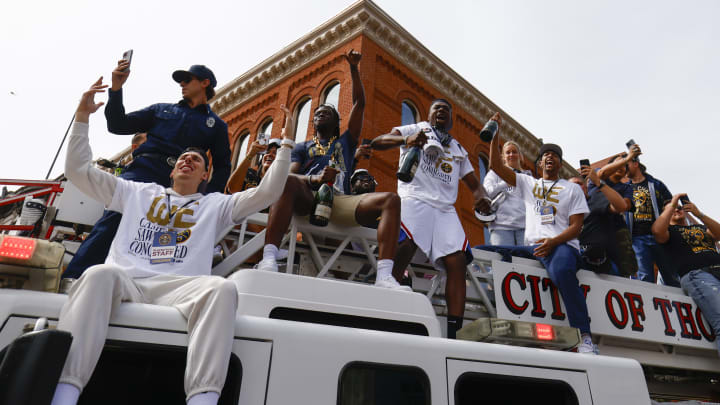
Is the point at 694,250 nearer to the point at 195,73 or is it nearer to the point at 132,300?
the point at 195,73

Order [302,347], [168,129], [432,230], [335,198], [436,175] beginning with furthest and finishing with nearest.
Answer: [436,175] < [432,230] < [168,129] < [335,198] < [302,347]

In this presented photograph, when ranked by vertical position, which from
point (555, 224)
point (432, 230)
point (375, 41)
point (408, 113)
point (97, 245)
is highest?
point (375, 41)

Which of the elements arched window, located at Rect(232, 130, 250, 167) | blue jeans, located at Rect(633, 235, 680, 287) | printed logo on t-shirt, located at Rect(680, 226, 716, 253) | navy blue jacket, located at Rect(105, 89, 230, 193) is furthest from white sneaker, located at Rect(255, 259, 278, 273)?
arched window, located at Rect(232, 130, 250, 167)

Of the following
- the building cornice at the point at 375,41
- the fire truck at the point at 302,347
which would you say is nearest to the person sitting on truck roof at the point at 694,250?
the fire truck at the point at 302,347

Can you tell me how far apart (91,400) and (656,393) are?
489cm

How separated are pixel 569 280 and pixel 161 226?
330 cm

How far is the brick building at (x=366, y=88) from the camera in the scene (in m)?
13.5

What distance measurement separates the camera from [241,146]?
55.7 ft

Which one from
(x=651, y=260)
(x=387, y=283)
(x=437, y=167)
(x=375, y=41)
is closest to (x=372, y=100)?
(x=375, y=41)

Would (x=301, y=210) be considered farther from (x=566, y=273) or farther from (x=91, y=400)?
(x=566, y=273)

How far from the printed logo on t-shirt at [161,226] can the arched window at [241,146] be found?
14.5m

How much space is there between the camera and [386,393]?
192 cm

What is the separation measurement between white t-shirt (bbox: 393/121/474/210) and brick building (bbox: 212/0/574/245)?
7.79m

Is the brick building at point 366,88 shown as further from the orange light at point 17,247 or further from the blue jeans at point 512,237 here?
the orange light at point 17,247
